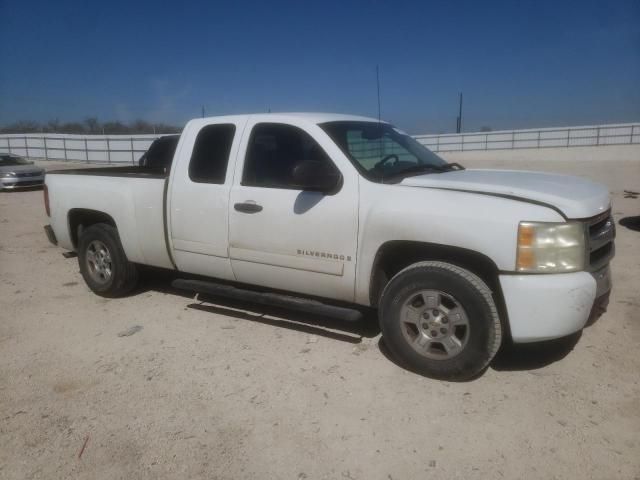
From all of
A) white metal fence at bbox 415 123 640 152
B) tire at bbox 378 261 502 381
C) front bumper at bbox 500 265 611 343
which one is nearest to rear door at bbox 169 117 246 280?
tire at bbox 378 261 502 381

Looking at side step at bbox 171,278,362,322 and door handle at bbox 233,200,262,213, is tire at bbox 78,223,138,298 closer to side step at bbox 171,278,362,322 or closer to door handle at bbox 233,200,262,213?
side step at bbox 171,278,362,322

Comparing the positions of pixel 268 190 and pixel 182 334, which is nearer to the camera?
pixel 268 190

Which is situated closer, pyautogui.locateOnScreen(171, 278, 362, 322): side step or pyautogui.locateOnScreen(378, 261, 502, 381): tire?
pyautogui.locateOnScreen(378, 261, 502, 381): tire

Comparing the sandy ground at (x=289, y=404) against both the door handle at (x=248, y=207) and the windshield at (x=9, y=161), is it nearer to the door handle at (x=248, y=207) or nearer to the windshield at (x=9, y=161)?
the door handle at (x=248, y=207)

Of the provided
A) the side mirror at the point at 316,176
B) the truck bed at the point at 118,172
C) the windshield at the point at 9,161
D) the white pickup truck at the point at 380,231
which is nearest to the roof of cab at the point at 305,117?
Result: the white pickup truck at the point at 380,231

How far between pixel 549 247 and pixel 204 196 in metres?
2.71

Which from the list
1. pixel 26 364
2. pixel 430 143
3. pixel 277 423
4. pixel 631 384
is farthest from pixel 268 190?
pixel 430 143

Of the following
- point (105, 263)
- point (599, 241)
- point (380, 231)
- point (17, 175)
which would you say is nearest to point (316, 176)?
point (380, 231)

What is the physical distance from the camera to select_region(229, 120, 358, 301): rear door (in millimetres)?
3527

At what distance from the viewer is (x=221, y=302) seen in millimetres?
4941

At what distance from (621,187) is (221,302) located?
13.4 meters

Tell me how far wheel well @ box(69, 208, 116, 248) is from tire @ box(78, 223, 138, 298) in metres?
0.15

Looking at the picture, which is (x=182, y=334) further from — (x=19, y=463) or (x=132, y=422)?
(x=19, y=463)

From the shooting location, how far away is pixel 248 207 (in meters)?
3.88
